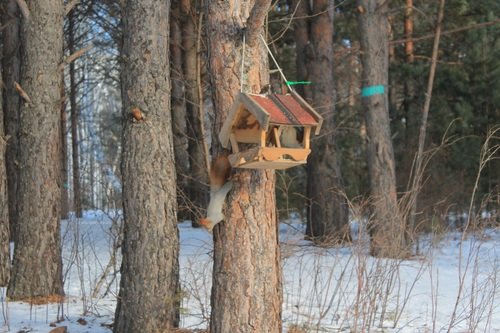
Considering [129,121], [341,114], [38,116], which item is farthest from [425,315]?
[341,114]

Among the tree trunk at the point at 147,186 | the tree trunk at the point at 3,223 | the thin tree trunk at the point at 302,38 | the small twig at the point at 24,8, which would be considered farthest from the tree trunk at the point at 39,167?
the thin tree trunk at the point at 302,38

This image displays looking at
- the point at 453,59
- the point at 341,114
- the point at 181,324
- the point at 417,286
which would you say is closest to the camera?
the point at 181,324

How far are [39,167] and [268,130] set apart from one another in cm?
423

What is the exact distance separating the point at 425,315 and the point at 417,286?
1609 millimetres

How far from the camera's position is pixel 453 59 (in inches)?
617

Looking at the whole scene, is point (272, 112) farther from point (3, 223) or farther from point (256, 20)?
point (3, 223)

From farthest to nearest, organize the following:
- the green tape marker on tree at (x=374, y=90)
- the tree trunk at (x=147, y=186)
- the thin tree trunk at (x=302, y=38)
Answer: the thin tree trunk at (x=302, y=38) → the green tape marker on tree at (x=374, y=90) → the tree trunk at (x=147, y=186)

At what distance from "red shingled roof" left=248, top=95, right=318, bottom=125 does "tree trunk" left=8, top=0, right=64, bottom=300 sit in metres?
4.14

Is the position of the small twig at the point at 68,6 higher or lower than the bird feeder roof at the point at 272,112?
higher

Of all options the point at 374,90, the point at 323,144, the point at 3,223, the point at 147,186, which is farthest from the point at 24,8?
the point at 323,144

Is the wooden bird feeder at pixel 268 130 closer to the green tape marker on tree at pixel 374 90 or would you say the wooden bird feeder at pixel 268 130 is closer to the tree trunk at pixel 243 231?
the tree trunk at pixel 243 231

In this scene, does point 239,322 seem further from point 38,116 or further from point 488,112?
point 488,112

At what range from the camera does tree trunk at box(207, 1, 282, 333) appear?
3527 millimetres

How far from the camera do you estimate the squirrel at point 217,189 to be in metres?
3.49
